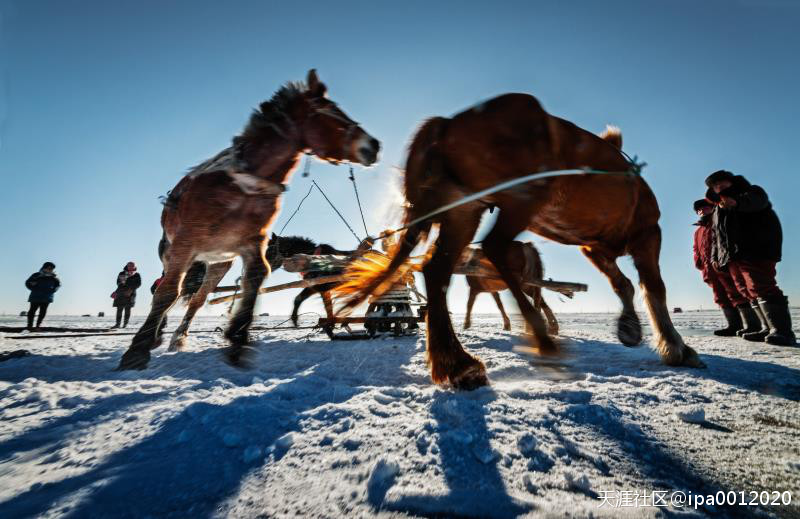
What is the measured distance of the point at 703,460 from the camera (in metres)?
0.94

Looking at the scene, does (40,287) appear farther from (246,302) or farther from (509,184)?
(509,184)

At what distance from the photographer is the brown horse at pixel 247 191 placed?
2.70m

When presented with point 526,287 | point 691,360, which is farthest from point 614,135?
point 526,287

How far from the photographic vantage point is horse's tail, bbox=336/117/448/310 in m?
2.23

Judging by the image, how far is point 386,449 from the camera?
941 millimetres

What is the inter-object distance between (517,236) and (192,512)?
213cm

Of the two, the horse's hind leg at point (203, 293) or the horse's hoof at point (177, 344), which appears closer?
the horse's hoof at point (177, 344)

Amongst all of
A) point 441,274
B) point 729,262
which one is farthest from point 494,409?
point 729,262

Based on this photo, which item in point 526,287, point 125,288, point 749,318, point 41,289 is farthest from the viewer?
point 125,288

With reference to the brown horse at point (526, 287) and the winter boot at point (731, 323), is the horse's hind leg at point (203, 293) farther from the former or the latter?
the winter boot at point (731, 323)

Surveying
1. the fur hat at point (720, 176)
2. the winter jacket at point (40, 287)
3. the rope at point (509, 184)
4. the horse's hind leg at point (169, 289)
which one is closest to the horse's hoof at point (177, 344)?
the horse's hind leg at point (169, 289)

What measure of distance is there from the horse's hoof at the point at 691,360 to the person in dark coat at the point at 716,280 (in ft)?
11.1

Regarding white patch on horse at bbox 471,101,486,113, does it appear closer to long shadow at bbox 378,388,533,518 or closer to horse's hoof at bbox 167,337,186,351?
long shadow at bbox 378,388,533,518

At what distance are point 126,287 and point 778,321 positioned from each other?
14938mm
